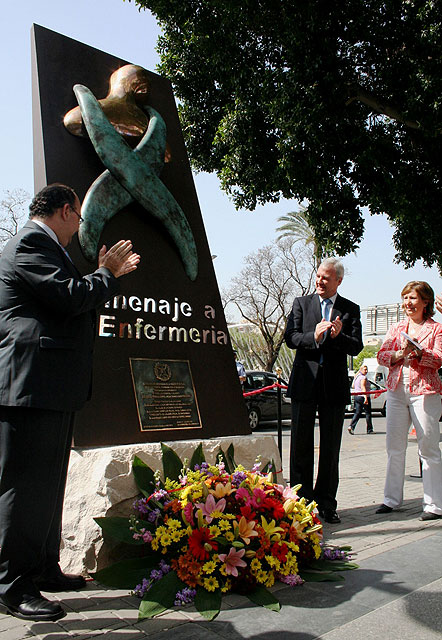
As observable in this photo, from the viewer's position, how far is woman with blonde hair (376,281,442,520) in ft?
14.6

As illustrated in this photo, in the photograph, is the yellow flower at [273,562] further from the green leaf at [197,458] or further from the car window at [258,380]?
the car window at [258,380]

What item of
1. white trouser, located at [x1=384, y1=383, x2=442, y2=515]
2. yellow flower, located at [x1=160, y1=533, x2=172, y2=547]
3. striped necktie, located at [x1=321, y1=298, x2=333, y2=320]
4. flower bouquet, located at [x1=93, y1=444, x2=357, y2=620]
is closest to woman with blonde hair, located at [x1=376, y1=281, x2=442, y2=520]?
white trouser, located at [x1=384, y1=383, x2=442, y2=515]

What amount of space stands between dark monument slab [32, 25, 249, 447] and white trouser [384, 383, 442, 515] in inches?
51.1

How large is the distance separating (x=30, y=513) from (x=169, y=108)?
3478 mm

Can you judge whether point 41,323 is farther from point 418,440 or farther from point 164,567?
point 418,440

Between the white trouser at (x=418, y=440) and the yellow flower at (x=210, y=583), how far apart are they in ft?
7.43

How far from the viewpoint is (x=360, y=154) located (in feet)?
35.2

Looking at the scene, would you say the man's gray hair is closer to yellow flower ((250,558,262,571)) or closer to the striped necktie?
the striped necktie

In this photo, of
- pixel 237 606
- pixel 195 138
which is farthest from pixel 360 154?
pixel 237 606

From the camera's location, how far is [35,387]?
256 cm

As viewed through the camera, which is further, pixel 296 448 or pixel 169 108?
pixel 169 108

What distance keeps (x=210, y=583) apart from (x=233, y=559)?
156mm

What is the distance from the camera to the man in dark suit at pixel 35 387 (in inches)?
98.1

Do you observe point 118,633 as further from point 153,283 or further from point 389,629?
point 153,283
